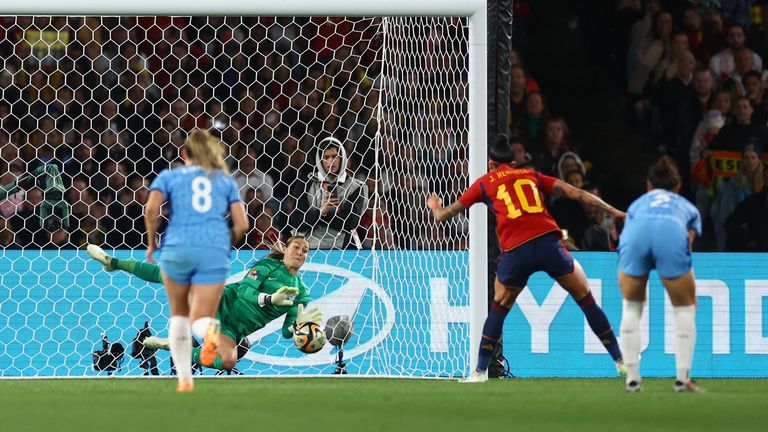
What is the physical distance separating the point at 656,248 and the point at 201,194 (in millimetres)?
2777

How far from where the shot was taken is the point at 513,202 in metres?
9.86

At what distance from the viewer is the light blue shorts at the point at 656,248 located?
8516 millimetres

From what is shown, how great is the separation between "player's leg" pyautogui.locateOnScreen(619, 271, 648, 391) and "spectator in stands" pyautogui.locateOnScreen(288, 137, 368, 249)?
11.1 ft

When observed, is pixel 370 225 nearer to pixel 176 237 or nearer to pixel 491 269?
pixel 491 269

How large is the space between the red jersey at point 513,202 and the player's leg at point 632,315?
1233 millimetres

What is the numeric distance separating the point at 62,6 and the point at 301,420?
5184 millimetres

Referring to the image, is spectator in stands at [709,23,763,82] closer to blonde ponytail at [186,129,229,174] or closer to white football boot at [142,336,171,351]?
white football boot at [142,336,171,351]

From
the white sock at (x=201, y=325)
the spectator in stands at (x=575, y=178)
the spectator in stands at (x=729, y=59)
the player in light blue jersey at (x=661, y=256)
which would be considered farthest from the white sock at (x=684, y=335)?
the spectator in stands at (x=729, y=59)

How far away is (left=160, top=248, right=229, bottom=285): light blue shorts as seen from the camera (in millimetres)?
8031

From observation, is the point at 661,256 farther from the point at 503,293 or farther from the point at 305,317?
the point at 305,317

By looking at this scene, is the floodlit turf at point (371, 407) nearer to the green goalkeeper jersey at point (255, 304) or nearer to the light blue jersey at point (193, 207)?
the light blue jersey at point (193, 207)

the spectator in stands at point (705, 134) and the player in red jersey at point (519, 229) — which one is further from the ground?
the spectator in stands at point (705, 134)

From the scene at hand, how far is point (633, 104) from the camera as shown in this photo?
52.8ft

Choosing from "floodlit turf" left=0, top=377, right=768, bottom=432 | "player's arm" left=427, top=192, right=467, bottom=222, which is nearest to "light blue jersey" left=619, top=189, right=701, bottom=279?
"floodlit turf" left=0, top=377, right=768, bottom=432
